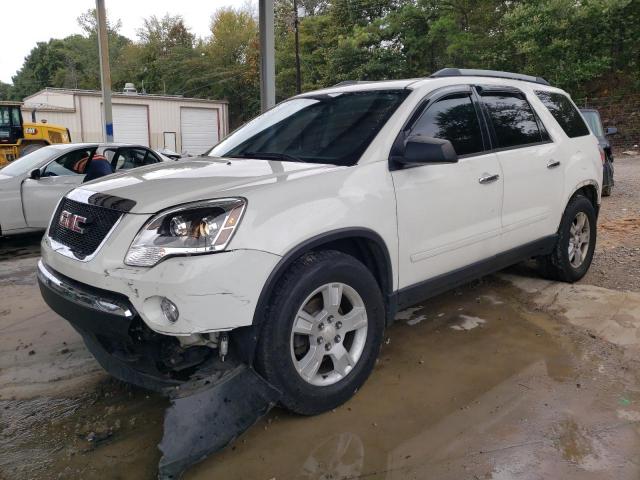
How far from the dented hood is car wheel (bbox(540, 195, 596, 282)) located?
2759 millimetres

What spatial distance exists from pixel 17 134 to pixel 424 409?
56.1 ft

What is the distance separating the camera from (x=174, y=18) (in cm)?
5716

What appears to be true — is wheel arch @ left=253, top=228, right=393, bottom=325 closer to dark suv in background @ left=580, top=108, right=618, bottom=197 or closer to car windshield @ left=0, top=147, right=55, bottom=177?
car windshield @ left=0, top=147, right=55, bottom=177

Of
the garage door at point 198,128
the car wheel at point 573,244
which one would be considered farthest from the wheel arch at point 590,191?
the garage door at point 198,128

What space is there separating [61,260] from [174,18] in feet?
199

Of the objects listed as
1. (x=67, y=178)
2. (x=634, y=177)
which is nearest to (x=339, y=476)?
(x=67, y=178)

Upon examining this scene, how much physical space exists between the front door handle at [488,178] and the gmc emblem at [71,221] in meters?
2.55

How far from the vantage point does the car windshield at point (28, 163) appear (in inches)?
294

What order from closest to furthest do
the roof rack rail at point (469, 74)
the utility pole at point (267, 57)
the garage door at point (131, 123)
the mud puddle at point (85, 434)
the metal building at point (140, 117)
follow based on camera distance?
the mud puddle at point (85, 434) → the roof rack rail at point (469, 74) → the utility pole at point (267, 57) → the metal building at point (140, 117) → the garage door at point (131, 123)

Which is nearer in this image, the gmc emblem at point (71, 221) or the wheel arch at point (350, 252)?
the wheel arch at point (350, 252)

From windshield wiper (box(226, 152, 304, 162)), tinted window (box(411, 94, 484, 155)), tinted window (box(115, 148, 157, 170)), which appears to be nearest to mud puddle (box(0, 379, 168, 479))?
Result: windshield wiper (box(226, 152, 304, 162))

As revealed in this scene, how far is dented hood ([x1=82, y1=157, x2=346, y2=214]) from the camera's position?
8.67ft

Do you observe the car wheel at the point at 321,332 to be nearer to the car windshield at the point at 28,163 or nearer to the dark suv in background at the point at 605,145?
the car windshield at the point at 28,163

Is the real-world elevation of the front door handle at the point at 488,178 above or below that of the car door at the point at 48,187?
above
